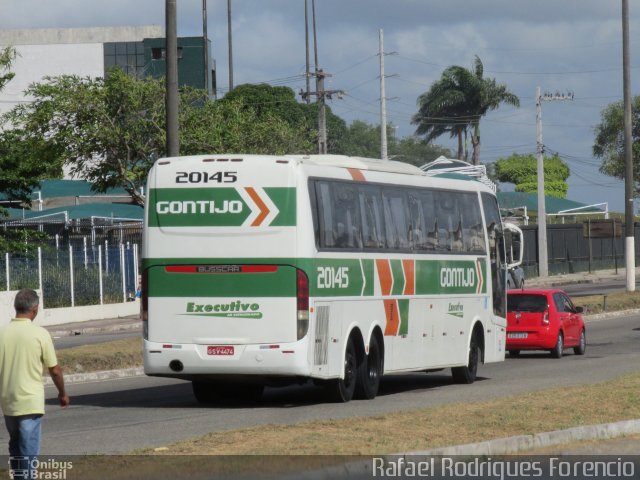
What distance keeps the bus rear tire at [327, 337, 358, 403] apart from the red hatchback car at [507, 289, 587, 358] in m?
10.8

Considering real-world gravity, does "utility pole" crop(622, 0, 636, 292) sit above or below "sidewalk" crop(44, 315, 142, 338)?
above

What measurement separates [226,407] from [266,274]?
2114 mm

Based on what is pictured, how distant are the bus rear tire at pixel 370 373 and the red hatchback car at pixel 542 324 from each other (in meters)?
9.96

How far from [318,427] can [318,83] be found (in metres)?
50.0

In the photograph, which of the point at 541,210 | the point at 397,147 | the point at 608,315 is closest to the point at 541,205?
the point at 541,210

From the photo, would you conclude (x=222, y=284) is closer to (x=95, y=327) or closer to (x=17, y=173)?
(x=95, y=327)

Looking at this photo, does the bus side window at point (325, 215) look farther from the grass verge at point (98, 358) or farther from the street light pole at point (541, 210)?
the street light pole at point (541, 210)

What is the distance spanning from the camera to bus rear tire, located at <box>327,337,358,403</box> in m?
18.5

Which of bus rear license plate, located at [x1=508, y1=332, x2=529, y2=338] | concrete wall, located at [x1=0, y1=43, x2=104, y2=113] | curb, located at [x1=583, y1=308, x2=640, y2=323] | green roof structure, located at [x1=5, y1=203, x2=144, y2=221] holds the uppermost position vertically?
concrete wall, located at [x1=0, y1=43, x2=104, y2=113]

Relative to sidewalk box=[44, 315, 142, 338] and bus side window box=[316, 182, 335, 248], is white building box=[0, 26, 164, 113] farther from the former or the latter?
bus side window box=[316, 182, 335, 248]

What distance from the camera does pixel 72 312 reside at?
137 ft

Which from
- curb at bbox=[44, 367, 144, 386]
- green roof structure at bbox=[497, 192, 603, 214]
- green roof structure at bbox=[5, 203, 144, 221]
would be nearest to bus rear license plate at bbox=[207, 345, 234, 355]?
curb at bbox=[44, 367, 144, 386]

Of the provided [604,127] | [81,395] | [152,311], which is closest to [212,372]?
[152,311]

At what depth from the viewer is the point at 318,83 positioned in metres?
63.1
